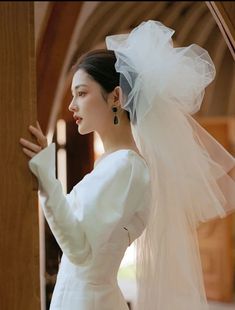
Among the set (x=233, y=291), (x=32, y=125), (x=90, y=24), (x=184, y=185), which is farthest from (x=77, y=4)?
(x=233, y=291)

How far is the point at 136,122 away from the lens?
1.03m

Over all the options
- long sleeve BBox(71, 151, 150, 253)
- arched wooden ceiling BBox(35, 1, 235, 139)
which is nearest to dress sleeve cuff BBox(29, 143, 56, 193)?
long sleeve BBox(71, 151, 150, 253)

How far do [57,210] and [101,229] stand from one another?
111 mm

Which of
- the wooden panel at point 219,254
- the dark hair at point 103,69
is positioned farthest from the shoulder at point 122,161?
the wooden panel at point 219,254

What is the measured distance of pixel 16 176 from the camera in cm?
78

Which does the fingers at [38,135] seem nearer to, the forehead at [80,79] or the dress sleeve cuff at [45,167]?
the dress sleeve cuff at [45,167]

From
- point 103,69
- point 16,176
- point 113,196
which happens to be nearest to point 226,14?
point 103,69

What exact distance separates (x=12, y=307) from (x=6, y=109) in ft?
0.92

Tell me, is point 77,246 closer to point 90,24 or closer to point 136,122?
point 136,122

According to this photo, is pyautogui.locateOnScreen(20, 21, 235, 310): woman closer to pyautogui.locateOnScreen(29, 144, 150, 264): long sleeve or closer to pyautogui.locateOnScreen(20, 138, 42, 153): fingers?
pyautogui.locateOnScreen(29, 144, 150, 264): long sleeve

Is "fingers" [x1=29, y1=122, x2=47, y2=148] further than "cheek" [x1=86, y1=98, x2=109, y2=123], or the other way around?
"cheek" [x1=86, y1=98, x2=109, y2=123]

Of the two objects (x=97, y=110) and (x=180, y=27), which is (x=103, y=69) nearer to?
(x=97, y=110)

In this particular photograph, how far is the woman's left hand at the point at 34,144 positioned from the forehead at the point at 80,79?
239 millimetres

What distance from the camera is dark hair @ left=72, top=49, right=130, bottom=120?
1.01m
